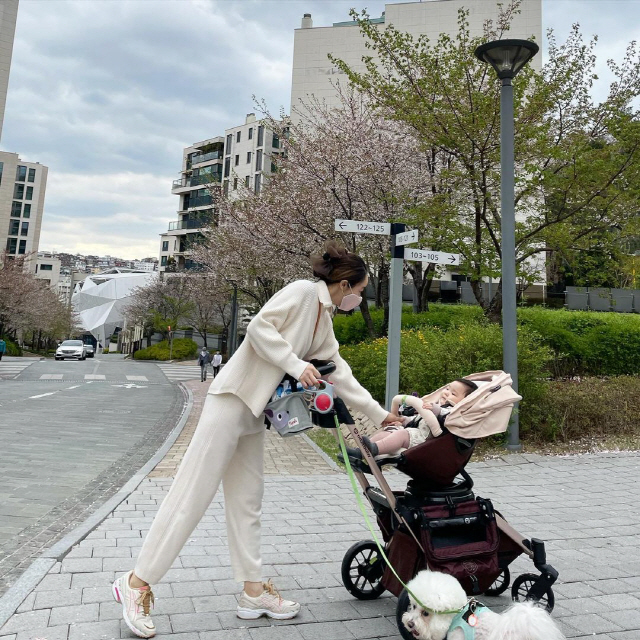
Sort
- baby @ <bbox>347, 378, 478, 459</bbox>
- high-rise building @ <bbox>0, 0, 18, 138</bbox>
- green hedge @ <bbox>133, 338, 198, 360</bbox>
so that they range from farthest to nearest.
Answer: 1. green hedge @ <bbox>133, 338, 198, 360</bbox>
2. high-rise building @ <bbox>0, 0, 18, 138</bbox>
3. baby @ <bbox>347, 378, 478, 459</bbox>

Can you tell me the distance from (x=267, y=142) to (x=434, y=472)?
212ft

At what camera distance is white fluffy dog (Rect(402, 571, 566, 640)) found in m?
2.52

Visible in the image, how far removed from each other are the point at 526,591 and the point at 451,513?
2.61 feet

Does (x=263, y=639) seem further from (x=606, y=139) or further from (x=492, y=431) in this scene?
(x=606, y=139)

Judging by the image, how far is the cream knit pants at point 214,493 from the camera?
2992mm

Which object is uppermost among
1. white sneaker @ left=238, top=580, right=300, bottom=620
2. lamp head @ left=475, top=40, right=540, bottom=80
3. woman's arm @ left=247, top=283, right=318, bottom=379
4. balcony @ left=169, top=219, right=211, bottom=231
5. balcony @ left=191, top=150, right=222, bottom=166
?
balcony @ left=191, top=150, right=222, bottom=166

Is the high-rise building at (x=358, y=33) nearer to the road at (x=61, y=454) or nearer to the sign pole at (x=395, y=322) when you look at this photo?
the road at (x=61, y=454)

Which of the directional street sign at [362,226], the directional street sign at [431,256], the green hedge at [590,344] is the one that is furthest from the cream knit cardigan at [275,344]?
the green hedge at [590,344]

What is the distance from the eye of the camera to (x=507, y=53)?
332 inches

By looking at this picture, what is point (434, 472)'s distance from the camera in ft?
10.3

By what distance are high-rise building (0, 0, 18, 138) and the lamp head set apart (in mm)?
46501

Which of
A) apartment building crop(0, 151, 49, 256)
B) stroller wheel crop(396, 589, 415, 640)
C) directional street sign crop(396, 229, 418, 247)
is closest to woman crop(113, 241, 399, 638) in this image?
stroller wheel crop(396, 589, 415, 640)

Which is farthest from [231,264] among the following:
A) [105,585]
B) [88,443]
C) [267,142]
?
[267,142]

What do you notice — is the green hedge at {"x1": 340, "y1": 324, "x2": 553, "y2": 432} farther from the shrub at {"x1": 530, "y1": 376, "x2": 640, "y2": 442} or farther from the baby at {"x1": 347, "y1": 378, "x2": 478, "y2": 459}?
the baby at {"x1": 347, "y1": 378, "x2": 478, "y2": 459}
